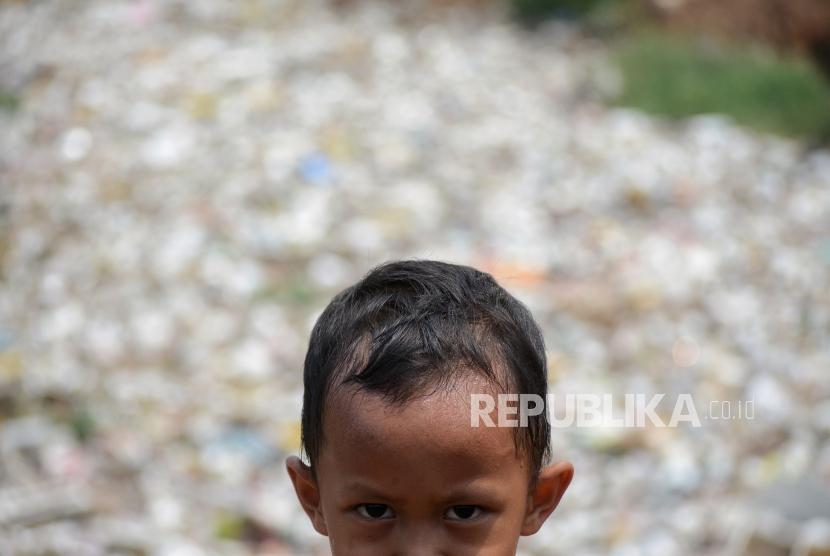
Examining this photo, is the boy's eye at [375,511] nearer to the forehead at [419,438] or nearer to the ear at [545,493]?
the forehead at [419,438]

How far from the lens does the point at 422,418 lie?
1082mm

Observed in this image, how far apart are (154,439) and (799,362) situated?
2157 mm

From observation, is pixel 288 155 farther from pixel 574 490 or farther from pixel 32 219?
pixel 574 490

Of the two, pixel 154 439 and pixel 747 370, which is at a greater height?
pixel 747 370

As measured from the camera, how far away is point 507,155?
4961mm

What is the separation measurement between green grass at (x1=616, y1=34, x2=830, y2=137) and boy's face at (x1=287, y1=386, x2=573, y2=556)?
4844 mm

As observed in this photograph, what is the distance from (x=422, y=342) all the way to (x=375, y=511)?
0.17 metres

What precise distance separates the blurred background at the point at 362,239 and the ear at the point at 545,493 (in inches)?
30.8

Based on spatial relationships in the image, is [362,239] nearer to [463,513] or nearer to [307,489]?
[307,489]

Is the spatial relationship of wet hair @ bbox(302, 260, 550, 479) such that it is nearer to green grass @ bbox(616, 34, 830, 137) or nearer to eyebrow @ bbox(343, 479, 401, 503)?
eyebrow @ bbox(343, 479, 401, 503)

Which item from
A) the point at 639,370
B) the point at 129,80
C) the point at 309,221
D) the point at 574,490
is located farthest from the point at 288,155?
the point at 574,490

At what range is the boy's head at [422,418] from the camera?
1.08m

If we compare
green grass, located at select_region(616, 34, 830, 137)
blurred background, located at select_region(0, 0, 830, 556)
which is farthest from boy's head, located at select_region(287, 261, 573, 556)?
green grass, located at select_region(616, 34, 830, 137)

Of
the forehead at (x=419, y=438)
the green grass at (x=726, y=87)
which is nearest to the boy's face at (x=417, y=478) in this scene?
the forehead at (x=419, y=438)
